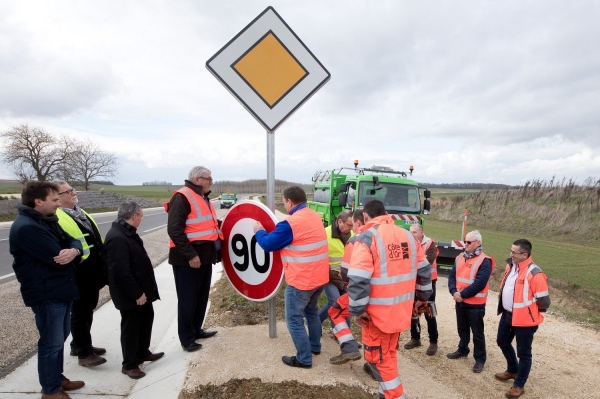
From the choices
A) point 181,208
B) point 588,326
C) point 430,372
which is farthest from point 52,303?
point 588,326

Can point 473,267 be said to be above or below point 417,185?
below

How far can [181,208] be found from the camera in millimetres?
3521

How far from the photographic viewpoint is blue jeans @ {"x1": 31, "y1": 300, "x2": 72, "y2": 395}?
3033mm

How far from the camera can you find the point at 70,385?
324 centimetres

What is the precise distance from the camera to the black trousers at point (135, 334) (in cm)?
345

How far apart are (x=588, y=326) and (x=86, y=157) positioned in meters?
59.7

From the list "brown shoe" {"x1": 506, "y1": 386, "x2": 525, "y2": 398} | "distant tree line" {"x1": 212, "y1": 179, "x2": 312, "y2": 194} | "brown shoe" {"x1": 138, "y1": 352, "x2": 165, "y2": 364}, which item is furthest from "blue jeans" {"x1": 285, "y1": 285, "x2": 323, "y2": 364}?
"distant tree line" {"x1": 212, "y1": 179, "x2": 312, "y2": 194}

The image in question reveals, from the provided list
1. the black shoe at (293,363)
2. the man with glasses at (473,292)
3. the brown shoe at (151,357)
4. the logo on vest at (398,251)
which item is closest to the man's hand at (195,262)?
the brown shoe at (151,357)

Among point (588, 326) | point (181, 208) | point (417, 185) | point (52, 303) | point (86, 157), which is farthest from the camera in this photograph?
point (86, 157)

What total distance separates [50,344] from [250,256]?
1.84 m

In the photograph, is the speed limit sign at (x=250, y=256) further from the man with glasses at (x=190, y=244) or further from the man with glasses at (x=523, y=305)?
the man with glasses at (x=523, y=305)

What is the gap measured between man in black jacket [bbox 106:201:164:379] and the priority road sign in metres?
1.59

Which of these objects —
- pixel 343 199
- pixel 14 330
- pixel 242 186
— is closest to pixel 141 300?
pixel 14 330

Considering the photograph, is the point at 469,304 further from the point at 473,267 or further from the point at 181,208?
the point at 181,208
